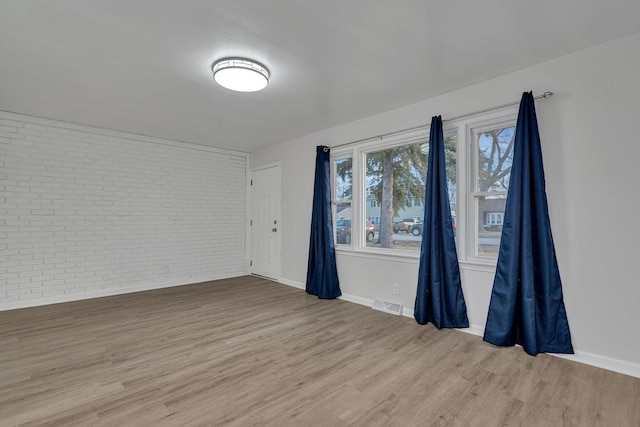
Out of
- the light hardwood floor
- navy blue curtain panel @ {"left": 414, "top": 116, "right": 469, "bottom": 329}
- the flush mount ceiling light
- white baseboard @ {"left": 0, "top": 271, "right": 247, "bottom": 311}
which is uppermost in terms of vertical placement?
the flush mount ceiling light

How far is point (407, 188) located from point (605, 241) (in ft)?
6.48

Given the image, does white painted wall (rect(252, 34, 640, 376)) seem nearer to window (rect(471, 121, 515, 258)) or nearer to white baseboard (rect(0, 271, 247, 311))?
window (rect(471, 121, 515, 258))

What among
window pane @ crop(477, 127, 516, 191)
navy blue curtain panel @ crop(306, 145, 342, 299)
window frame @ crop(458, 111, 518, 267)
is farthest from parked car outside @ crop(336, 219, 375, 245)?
window pane @ crop(477, 127, 516, 191)

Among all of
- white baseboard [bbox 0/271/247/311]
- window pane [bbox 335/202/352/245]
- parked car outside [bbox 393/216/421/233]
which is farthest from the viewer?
window pane [bbox 335/202/352/245]

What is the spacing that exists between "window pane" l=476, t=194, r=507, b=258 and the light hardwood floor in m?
0.91

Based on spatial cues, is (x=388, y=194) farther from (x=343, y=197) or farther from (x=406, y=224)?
(x=343, y=197)

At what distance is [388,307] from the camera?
380 cm

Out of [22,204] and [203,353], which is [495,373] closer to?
[203,353]

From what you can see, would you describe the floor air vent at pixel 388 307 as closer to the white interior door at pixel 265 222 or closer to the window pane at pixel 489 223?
the window pane at pixel 489 223

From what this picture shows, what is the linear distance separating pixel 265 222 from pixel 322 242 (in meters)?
1.81

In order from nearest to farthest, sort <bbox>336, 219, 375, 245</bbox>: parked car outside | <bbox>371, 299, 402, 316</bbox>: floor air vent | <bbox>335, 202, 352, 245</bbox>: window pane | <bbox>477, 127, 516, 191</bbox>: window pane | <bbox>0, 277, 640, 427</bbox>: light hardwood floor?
1. <bbox>0, 277, 640, 427</bbox>: light hardwood floor
2. <bbox>477, 127, 516, 191</bbox>: window pane
3. <bbox>371, 299, 402, 316</bbox>: floor air vent
4. <bbox>336, 219, 375, 245</bbox>: parked car outside
5. <bbox>335, 202, 352, 245</bbox>: window pane

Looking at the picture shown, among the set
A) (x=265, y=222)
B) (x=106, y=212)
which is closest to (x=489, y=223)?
(x=265, y=222)

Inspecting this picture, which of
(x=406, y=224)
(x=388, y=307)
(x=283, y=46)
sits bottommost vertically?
(x=388, y=307)

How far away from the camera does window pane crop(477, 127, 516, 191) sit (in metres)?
3.02
